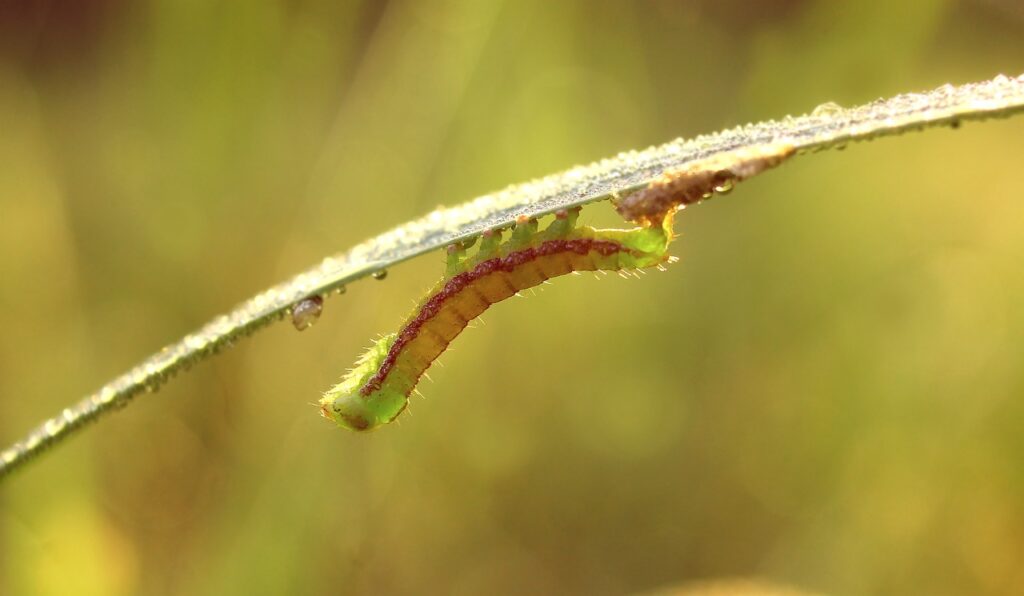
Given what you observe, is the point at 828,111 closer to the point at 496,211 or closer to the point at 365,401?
the point at 496,211

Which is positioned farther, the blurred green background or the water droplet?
the blurred green background

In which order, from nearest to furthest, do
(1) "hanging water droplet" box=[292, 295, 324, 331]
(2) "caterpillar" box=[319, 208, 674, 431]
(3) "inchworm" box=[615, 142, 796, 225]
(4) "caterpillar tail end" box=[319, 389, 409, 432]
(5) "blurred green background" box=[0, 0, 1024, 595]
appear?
(3) "inchworm" box=[615, 142, 796, 225], (1) "hanging water droplet" box=[292, 295, 324, 331], (2) "caterpillar" box=[319, 208, 674, 431], (4) "caterpillar tail end" box=[319, 389, 409, 432], (5) "blurred green background" box=[0, 0, 1024, 595]

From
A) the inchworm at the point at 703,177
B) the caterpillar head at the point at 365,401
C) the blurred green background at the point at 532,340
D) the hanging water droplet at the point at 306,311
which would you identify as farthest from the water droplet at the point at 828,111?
the blurred green background at the point at 532,340

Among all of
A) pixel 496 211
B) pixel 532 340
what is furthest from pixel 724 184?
pixel 532 340

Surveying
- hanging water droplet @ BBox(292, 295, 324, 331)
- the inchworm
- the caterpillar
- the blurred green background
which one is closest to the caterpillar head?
the caterpillar

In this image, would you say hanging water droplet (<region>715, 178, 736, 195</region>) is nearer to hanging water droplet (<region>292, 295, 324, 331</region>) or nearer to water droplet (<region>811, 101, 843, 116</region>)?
water droplet (<region>811, 101, 843, 116</region>)

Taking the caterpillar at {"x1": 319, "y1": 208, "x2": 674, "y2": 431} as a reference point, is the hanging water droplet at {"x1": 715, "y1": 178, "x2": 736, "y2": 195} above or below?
below

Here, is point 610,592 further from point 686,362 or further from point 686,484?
point 686,362
